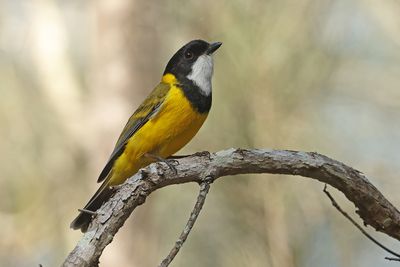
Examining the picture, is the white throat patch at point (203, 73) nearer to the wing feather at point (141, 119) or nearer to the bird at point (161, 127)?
the bird at point (161, 127)

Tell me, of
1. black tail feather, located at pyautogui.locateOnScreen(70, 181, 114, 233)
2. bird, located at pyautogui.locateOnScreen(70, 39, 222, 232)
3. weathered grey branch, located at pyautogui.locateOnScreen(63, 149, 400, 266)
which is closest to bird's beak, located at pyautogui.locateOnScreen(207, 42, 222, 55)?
bird, located at pyautogui.locateOnScreen(70, 39, 222, 232)

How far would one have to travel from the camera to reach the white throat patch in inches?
164

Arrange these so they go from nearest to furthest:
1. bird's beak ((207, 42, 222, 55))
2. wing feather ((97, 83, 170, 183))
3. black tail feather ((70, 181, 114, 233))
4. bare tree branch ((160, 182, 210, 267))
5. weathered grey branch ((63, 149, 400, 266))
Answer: bare tree branch ((160, 182, 210, 267)) → weathered grey branch ((63, 149, 400, 266)) → black tail feather ((70, 181, 114, 233)) → wing feather ((97, 83, 170, 183)) → bird's beak ((207, 42, 222, 55))

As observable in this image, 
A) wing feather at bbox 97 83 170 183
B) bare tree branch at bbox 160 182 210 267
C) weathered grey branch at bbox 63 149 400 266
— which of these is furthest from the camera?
wing feather at bbox 97 83 170 183

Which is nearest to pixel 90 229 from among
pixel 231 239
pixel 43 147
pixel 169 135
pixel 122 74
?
pixel 169 135

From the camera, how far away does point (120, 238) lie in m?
5.86

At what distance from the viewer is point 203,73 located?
4.32 meters

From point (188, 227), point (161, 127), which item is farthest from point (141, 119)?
point (188, 227)

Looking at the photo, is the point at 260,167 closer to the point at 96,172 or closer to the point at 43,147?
the point at 96,172

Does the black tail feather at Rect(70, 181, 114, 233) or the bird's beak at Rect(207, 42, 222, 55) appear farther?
the bird's beak at Rect(207, 42, 222, 55)

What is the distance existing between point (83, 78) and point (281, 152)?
16.7 ft

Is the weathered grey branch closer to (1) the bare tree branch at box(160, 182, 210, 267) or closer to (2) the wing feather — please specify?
(1) the bare tree branch at box(160, 182, 210, 267)

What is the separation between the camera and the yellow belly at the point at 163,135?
3.94 meters

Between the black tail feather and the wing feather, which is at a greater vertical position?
the wing feather
